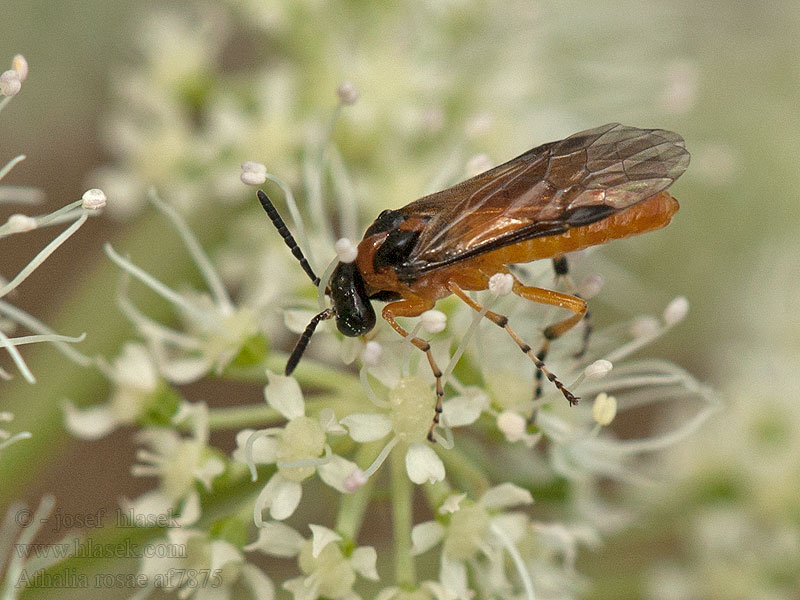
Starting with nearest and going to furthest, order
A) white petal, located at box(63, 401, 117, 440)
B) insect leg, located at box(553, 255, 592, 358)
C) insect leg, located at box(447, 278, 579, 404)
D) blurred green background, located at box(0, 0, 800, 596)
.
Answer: insect leg, located at box(447, 278, 579, 404), insect leg, located at box(553, 255, 592, 358), white petal, located at box(63, 401, 117, 440), blurred green background, located at box(0, 0, 800, 596)

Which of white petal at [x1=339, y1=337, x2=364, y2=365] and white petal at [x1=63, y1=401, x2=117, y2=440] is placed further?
white petal at [x1=63, y1=401, x2=117, y2=440]

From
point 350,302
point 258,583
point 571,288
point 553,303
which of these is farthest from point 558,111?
point 258,583

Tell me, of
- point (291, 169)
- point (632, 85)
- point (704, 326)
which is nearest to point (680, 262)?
point (704, 326)

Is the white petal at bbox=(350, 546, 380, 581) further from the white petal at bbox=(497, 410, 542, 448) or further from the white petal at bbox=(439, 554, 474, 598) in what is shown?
the white petal at bbox=(497, 410, 542, 448)

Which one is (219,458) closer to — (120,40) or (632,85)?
(632,85)

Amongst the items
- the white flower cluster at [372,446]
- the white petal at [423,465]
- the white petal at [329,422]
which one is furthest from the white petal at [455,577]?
the white petal at [329,422]

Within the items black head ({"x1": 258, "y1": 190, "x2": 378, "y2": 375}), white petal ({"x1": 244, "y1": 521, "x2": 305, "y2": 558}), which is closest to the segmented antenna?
black head ({"x1": 258, "y1": 190, "x2": 378, "y2": 375})
